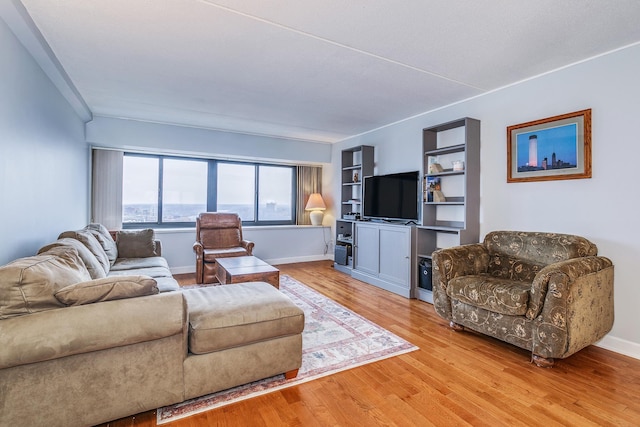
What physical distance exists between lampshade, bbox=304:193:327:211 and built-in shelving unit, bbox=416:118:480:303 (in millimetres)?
2731

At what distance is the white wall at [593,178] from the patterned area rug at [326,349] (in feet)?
5.93

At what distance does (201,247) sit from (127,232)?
37.7 inches

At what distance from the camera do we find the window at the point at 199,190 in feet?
17.5

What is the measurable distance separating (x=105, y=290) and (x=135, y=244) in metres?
2.76

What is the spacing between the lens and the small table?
3.32 metres

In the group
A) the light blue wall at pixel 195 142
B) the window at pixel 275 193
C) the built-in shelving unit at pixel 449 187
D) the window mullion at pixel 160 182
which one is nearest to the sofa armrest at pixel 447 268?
the built-in shelving unit at pixel 449 187

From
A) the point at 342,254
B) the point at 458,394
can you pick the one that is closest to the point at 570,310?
the point at 458,394

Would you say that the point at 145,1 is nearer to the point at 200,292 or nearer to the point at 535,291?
the point at 200,292

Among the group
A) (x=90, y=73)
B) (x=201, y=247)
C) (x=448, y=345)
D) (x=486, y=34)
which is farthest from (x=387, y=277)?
(x=90, y=73)

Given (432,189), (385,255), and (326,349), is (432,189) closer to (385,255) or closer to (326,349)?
(385,255)

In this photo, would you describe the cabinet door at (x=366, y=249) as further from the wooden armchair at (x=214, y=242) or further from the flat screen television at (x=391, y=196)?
the wooden armchair at (x=214, y=242)

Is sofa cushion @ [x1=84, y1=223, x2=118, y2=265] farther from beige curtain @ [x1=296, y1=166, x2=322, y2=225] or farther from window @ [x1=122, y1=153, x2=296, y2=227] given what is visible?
beige curtain @ [x1=296, y1=166, x2=322, y2=225]

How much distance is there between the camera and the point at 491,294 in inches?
101

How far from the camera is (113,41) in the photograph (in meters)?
2.54
